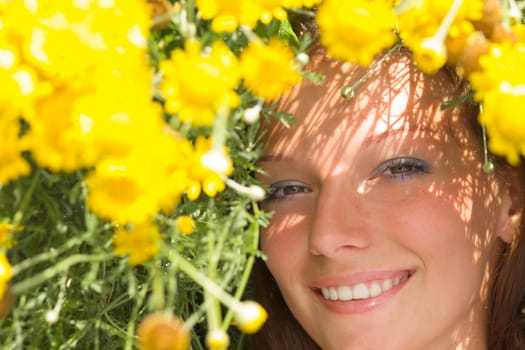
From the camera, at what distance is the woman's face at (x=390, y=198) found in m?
1.08

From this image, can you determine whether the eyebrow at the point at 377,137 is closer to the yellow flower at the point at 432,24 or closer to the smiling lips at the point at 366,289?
the smiling lips at the point at 366,289

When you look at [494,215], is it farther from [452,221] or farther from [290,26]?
[290,26]

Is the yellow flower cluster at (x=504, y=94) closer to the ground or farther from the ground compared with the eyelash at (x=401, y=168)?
closer to the ground

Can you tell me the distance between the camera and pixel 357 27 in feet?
2.40

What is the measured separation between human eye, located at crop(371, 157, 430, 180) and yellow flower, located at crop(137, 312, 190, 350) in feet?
1.58

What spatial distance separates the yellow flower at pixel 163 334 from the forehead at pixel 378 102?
46 centimetres

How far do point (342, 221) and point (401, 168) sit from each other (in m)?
0.12

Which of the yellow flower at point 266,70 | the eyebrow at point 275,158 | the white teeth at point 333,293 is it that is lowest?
the yellow flower at point 266,70

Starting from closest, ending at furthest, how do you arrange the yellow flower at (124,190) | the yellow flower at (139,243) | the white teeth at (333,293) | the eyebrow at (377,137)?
the yellow flower at (124,190) < the yellow flower at (139,243) < the eyebrow at (377,137) < the white teeth at (333,293)

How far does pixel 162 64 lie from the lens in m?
0.68

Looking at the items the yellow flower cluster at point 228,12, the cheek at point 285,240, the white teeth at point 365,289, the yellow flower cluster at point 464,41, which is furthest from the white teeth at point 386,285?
the yellow flower cluster at point 228,12

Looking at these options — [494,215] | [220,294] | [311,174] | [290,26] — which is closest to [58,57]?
[220,294]

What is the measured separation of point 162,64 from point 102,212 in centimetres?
13

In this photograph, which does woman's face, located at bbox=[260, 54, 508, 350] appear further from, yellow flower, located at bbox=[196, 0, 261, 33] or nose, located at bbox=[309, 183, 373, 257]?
Result: yellow flower, located at bbox=[196, 0, 261, 33]
